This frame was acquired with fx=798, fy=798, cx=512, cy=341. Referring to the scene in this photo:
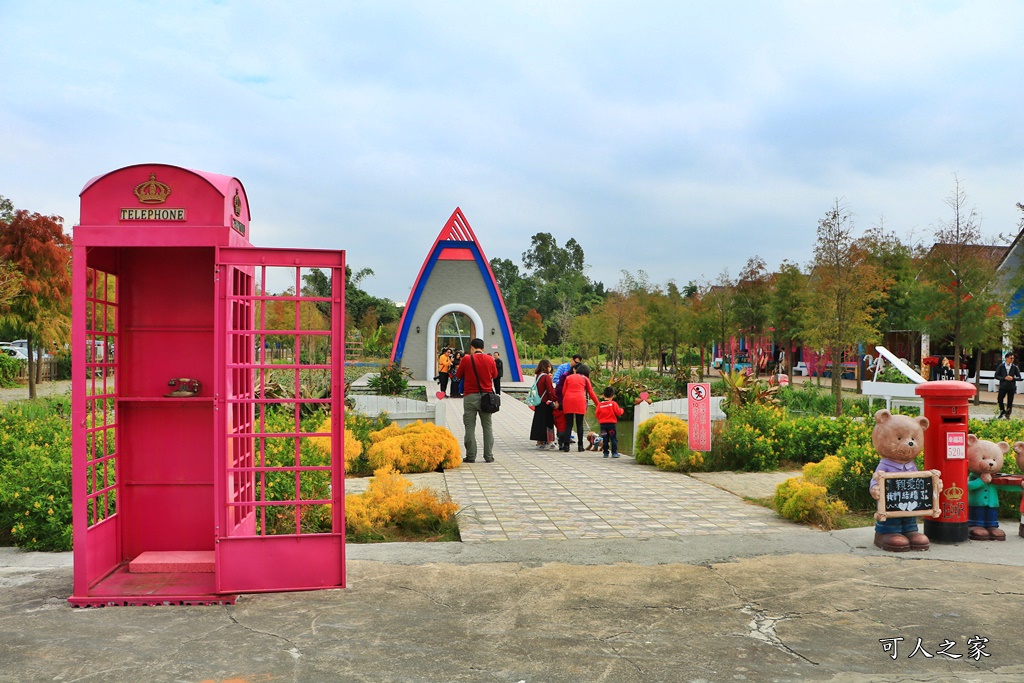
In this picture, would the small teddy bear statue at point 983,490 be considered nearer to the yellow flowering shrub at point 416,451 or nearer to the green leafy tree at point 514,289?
the yellow flowering shrub at point 416,451

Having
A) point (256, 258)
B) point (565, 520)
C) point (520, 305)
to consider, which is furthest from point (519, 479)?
point (520, 305)

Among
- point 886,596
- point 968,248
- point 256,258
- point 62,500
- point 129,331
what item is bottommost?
point 886,596

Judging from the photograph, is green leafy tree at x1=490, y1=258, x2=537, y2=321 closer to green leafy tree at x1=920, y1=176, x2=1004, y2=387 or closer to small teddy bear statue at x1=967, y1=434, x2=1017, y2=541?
green leafy tree at x1=920, y1=176, x2=1004, y2=387

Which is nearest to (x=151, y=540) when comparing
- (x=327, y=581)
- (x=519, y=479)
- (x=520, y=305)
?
(x=327, y=581)

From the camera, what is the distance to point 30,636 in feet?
15.3

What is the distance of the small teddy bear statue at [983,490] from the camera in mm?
7141

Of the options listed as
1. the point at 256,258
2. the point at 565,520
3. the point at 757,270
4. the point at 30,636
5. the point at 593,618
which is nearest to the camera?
the point at 30,636

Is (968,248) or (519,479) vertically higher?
(968,248)

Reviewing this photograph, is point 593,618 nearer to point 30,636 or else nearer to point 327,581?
point 327,581

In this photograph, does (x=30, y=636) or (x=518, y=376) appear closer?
(x=30, y=636)

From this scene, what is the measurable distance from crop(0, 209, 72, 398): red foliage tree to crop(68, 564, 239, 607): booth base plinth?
1728 cm

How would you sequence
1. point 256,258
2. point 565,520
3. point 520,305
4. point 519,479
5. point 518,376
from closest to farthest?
point 256,258 → point 565,520 → point 519,479 → point 518,376 → point 520,305

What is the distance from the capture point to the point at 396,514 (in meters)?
7.48

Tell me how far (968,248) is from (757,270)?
1266cm
